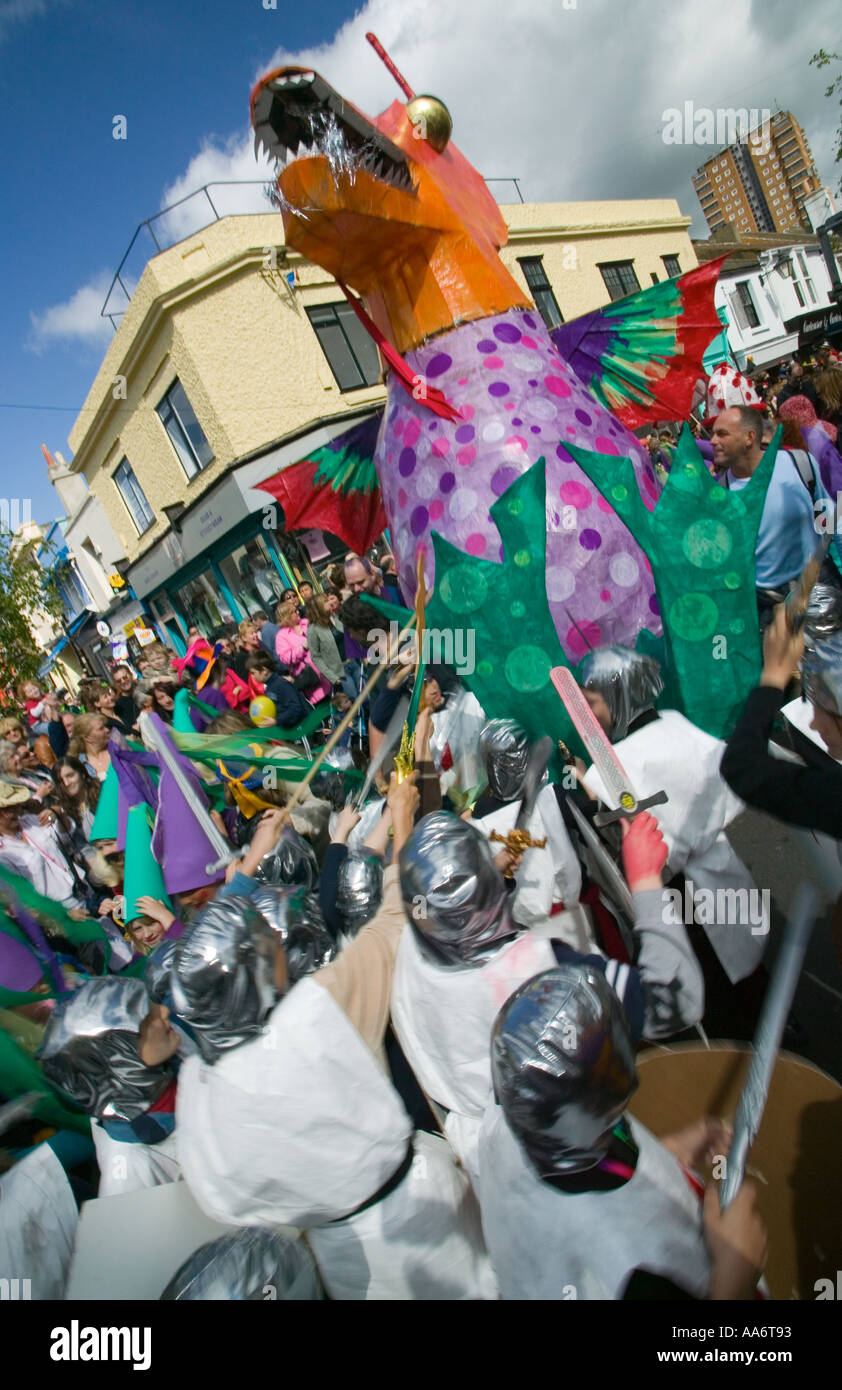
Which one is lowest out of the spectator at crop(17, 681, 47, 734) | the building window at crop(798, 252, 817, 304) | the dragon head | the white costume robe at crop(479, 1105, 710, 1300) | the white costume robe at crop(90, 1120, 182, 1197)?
the white costume robe at crop(479, 1105, 710, 1300)

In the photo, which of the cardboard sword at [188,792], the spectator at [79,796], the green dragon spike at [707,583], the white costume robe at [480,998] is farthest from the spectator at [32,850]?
the green dragon spike at [707,583]

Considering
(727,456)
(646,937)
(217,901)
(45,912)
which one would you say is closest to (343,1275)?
(217,901)

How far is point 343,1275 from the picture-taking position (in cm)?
156

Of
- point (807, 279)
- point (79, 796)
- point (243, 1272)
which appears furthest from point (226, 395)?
point (807, 279)

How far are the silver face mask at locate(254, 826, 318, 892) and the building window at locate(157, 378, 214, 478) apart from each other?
11855 mm

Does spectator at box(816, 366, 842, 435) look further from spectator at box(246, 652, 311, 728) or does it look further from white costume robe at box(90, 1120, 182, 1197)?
white costume robe at box(90, 1120, 182, 1197)

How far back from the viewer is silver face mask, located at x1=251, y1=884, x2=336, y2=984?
2.19m

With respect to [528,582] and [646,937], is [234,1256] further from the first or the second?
[528,582]

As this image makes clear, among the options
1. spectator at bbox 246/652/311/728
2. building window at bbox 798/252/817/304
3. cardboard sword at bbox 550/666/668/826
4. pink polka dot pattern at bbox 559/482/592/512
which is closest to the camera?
cardboard sword at bbox 550/666/668/826

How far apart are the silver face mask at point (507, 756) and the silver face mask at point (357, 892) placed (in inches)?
20.2

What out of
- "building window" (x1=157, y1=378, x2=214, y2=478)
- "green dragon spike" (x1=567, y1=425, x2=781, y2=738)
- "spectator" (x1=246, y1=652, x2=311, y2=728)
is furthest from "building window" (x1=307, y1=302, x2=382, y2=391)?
"green dragon spike" (x1=567, y1=425, x2=781, y2=738)

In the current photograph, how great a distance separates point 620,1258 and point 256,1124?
2.32 feet

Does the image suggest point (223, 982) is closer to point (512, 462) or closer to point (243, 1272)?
point (243, 1272)

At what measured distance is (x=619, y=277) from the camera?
19203 millimetres
